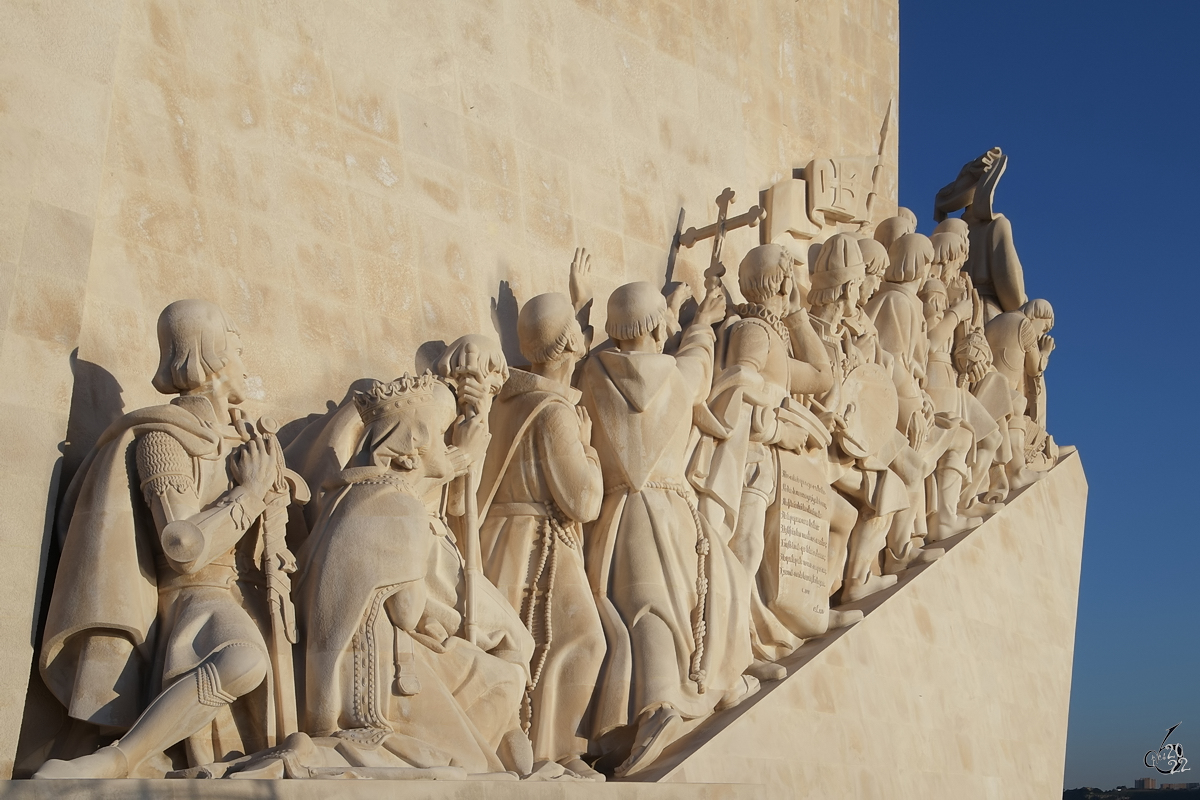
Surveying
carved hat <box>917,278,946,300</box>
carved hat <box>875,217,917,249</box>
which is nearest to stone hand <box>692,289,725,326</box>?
carved hat <box>917,278,946,300</box>

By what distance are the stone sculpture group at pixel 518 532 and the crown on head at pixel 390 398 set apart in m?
0.01

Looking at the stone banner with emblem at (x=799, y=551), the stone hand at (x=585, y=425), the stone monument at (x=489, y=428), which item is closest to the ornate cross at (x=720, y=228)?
the stone monument at (x=489, y=428)

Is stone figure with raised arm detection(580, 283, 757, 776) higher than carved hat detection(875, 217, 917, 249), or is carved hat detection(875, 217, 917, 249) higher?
carved hat detection(875, 217, 917, 249)

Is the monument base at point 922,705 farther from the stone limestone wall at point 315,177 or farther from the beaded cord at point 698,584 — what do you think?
the stone limestone wall at point 315,177

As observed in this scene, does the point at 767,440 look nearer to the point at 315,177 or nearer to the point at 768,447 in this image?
the point at 768,447

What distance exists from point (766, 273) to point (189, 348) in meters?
3.26

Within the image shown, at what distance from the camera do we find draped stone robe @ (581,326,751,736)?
19.4 ft

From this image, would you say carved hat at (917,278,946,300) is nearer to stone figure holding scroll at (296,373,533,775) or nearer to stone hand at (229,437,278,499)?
stone figure holding scroll at (296,373,533,775)

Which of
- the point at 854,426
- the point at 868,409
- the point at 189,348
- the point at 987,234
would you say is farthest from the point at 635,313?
the point at 987,234

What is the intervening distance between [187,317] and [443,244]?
6.46 feet

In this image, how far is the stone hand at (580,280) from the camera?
23.9 feet

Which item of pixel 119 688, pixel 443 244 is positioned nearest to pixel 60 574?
pixel 119 688

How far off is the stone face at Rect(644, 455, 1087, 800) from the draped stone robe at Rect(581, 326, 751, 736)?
0.25 m

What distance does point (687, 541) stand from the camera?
627 cm
